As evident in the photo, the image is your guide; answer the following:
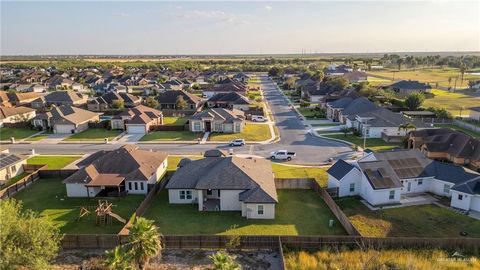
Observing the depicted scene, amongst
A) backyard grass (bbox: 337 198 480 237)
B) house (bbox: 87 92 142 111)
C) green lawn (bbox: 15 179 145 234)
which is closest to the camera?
backyard grass (bbox: 337 198 480 237)

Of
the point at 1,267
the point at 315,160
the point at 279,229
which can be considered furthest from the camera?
the point at 315,160

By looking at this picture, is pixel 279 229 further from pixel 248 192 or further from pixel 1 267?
pixel 1 267

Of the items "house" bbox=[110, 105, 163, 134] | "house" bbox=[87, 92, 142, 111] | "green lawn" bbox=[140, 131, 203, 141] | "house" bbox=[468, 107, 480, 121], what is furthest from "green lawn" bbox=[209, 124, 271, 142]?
"house" bbox=[468, 107, 480, 121]

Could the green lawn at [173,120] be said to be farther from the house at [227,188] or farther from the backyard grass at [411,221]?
the backyard grass at [411,221]

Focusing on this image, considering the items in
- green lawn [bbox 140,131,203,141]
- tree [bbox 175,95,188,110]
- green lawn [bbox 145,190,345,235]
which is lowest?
green lawn [bbox 145,190,345,235]

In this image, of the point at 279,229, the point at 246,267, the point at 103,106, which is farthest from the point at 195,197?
the point at 103,106

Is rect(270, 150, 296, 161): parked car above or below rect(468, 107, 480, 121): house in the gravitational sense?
below

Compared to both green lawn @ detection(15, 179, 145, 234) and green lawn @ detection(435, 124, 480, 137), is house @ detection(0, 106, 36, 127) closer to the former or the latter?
green lawn @ detection(15, 179, 145, 234)
